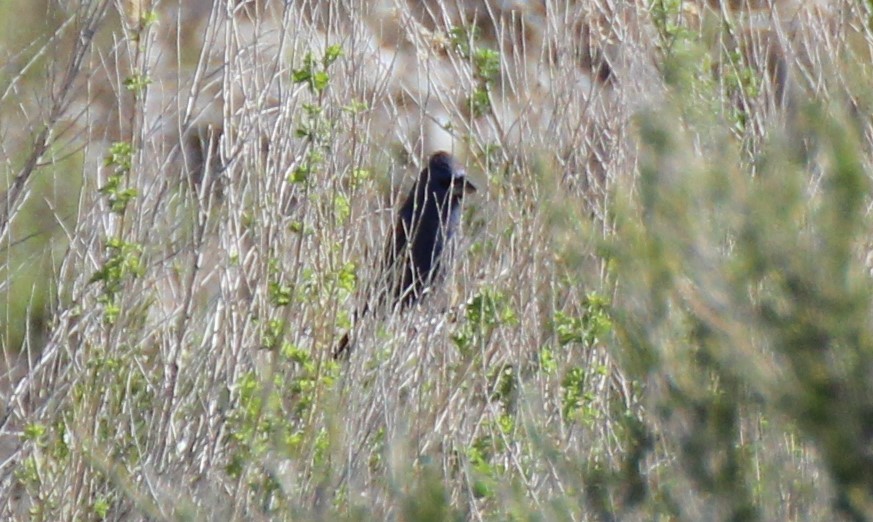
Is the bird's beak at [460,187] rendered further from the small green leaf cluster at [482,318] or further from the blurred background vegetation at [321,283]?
the small green leaf cluster at [482,318]

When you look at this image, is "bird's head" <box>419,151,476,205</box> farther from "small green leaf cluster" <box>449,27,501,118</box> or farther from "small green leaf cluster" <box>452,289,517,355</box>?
"small green leaf cluster" <box>452,289,517,355</box>

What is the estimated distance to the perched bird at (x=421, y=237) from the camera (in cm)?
493

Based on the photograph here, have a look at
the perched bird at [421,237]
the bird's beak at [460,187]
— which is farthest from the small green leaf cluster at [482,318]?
the bird's beak at [460,187]

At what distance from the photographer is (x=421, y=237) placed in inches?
300

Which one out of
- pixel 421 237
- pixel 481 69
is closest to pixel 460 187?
pixel 421 237

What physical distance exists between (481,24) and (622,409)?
4719 millimetres

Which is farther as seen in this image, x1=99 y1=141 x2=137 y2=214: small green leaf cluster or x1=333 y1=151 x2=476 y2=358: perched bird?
x1=333 y1=151 x2=476 y2=358: perched bird

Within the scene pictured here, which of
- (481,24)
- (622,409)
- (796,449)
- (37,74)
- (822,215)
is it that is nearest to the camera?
(822,215)

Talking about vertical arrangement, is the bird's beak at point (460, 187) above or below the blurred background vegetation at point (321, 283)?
below

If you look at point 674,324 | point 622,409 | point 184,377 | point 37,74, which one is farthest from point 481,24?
point 674,324

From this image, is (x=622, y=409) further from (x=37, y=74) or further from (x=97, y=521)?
(x=37, y=74)

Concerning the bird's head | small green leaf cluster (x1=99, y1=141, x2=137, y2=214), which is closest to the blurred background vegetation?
small green leaf cluster (x1=99, y1=141, x2=137, y2=214)

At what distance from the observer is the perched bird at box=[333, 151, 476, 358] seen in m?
4.93

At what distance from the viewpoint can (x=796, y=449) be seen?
8.93 ft
